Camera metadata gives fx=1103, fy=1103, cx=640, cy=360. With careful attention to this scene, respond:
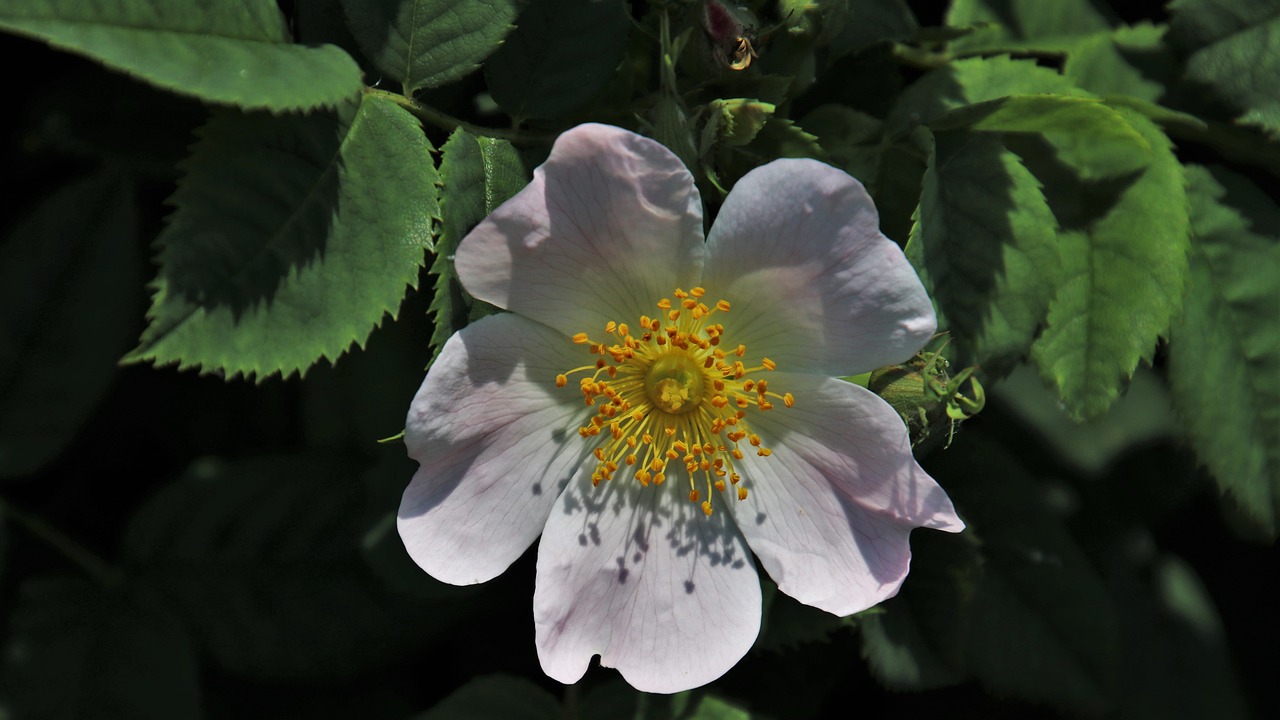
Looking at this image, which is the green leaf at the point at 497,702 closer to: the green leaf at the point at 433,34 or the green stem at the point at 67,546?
the green stem at the point at 67,546

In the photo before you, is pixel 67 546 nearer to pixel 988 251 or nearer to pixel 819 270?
pixel 819 270

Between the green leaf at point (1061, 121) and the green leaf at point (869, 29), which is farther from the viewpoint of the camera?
the green leaf at point (869, 29)

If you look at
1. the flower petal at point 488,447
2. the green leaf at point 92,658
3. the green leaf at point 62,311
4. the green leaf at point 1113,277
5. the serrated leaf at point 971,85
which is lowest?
the green leaf at point 92,658

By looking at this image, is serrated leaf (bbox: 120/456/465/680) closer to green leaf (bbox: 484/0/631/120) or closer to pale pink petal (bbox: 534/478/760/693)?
pale pink petal (bbox: 534/478/760/693)

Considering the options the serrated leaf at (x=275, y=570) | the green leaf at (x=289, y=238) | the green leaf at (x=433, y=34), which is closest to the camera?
the green leaf at (x=289, y=238)

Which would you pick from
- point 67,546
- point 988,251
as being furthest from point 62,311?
point 988,251

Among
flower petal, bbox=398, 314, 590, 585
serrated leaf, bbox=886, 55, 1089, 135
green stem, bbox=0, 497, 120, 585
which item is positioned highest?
serrated leaf, bbox=886, 55, 1089, 135

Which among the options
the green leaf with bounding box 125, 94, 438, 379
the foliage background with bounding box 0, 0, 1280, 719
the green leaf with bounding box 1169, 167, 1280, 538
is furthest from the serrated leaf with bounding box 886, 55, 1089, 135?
the green leaf with bounding box 125, 94, 438, 379

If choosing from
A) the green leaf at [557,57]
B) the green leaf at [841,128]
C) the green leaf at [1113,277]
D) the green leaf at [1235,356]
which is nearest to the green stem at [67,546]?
the green leaf at [557,57]
